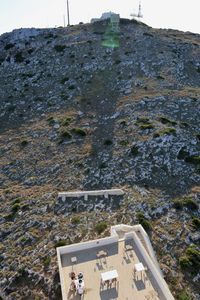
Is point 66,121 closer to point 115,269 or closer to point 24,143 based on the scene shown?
point 24,143

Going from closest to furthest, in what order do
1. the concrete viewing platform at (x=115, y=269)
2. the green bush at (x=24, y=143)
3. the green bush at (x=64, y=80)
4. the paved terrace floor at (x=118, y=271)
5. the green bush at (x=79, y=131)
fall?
the paved terrace floor at (x=118, y=271)
the concrete viewing platform at (x=115, y=269)
the green bush at (x=79, y=131)
the green bush at (x=24, y=143)
the green bush at (x=64, y=80)

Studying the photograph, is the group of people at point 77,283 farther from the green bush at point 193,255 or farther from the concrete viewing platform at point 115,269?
the green bush at point 193,255

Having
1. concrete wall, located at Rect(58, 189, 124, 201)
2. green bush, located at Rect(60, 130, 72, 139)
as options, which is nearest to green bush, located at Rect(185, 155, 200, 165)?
concrete wall, located at Rect(58, 189, 124, 201)

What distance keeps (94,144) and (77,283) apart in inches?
1042

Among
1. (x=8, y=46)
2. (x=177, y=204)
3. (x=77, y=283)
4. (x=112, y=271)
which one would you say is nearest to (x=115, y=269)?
(x=112, y=271)

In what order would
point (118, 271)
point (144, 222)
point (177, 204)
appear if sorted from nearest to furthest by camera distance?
point (118, 271)
point (144, 222)
point (177, 204)

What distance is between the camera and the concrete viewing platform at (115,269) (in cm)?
2433

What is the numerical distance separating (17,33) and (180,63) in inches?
1678

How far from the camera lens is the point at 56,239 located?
33375 mm

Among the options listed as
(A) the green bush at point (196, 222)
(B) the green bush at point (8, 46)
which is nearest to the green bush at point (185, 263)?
(A) the green bush at point (196, 222)

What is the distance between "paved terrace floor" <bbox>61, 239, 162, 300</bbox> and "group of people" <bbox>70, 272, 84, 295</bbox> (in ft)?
1.06

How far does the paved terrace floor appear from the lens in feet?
79.4

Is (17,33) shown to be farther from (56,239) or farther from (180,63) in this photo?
(56,239)

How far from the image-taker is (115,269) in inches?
1045
